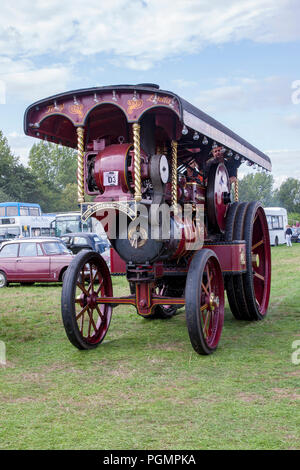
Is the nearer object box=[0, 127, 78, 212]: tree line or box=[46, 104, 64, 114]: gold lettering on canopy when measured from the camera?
box=[46, 104, 64, 114]: gold lettering on canopy

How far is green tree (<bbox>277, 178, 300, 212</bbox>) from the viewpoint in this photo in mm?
76188

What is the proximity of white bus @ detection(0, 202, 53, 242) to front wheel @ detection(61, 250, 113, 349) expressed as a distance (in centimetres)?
2240

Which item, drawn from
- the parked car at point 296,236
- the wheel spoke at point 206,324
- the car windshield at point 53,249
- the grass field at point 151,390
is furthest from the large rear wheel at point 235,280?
the parked car at point 296,236

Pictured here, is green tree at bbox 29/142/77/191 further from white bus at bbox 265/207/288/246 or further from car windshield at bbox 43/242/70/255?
car windshield at bbox 43/242/70/255

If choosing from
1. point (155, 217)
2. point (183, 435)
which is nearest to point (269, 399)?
point (183, 435)

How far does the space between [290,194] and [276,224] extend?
1860 inches

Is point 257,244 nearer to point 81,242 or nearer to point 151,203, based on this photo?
point 151,203

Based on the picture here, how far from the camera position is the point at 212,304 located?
18.2 feet

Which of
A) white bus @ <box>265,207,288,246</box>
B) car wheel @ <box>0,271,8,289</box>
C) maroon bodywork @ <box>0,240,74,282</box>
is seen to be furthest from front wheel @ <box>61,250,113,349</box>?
white bus @ <box>265,207,288,246</box>

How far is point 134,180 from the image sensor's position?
507cm

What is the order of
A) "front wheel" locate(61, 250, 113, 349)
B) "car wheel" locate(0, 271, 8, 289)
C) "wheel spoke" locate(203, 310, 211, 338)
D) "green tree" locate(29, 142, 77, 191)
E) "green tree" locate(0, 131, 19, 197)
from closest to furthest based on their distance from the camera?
1. "front wheel" locate(61, 250, 113, 349)
2. "wheel spoke" locate(203, 310, 211, 338)
3. "car wheel" locate(0, 271, 8, 289)
4. "green tree" locate(0, 131, 19, 197)
5. "green tree" locate(29, 142, 77, 191)

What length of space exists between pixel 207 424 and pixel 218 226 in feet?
12.1

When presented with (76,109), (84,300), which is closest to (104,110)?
(76,109)
